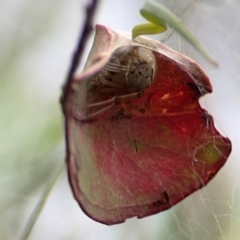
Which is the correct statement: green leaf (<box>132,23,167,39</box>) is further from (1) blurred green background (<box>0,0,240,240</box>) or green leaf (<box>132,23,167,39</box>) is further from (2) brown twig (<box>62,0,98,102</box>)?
(1) blurred green background (<box>0,0,240,240</box>)

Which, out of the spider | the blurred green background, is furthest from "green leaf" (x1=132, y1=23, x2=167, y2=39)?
the blurred green background

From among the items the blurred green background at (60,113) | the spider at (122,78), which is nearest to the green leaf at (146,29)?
the spider at (122,78)

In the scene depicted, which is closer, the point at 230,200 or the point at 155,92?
the point at 155,92

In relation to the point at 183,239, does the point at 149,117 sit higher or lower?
higher

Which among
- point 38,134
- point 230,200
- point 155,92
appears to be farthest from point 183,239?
point 155,92

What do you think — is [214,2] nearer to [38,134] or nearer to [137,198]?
[38,134]

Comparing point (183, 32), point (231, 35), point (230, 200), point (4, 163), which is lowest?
point (4, 163)
